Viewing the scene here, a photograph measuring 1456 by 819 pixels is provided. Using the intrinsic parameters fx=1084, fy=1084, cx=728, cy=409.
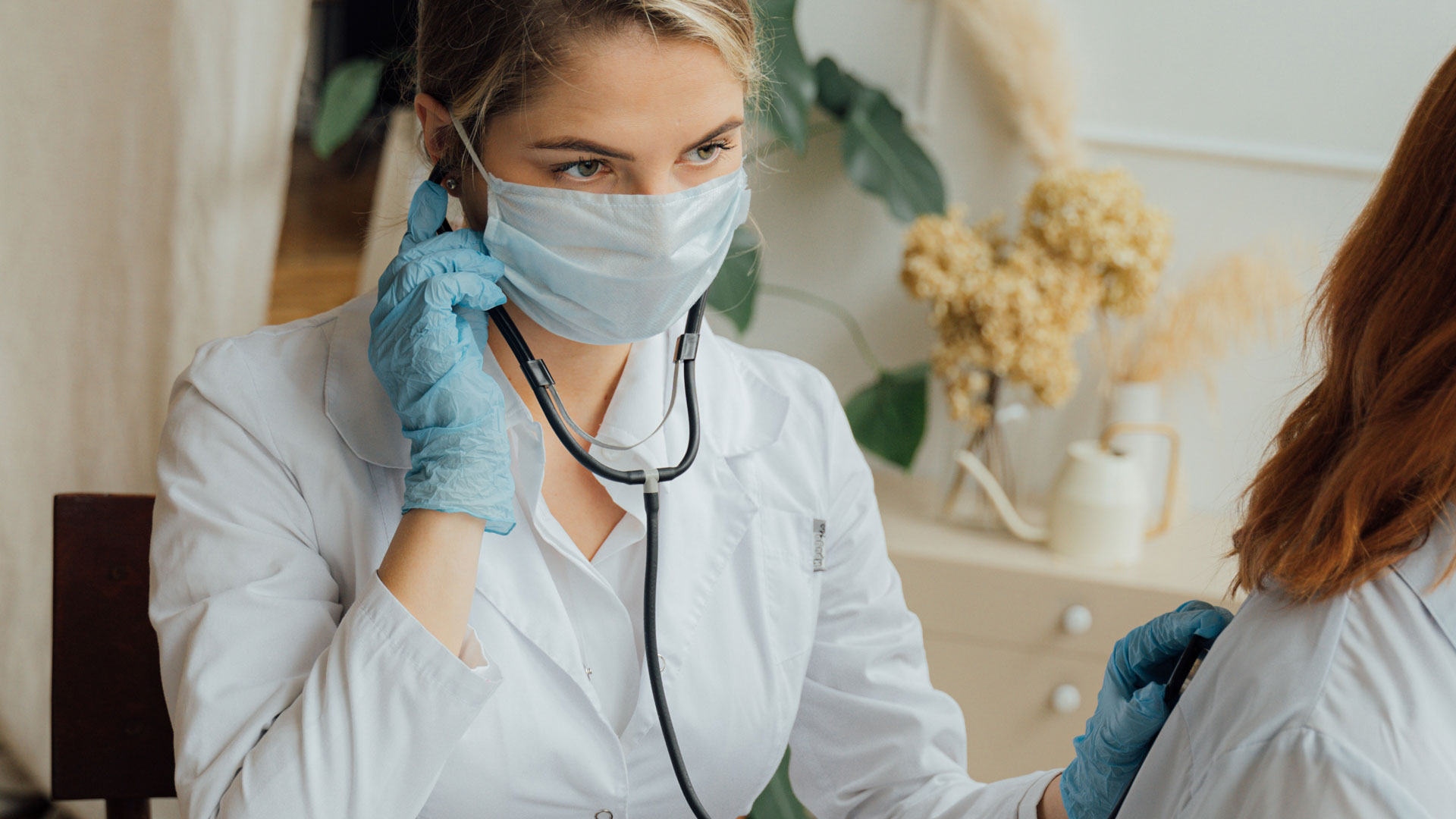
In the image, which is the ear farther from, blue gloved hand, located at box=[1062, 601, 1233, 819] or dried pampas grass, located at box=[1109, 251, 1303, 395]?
dried pampas grass, located at box=[1109, 251, 1303, 395]

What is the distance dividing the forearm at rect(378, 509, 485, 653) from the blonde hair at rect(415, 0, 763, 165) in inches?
13.4

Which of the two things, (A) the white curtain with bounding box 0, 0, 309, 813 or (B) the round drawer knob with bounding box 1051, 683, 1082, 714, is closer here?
(A) the white curtain with bounding box 0, 0, 309, 813

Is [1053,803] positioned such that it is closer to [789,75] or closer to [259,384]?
[259,384]

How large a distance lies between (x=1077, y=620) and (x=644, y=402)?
3.26ft

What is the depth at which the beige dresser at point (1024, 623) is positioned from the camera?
1.77 meters

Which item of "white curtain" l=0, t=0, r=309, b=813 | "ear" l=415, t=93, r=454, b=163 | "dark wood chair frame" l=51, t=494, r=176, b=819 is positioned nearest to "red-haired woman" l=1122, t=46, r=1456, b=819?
"ear" l=415, t=93, r=454, b=163

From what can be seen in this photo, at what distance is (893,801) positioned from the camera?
113 cm

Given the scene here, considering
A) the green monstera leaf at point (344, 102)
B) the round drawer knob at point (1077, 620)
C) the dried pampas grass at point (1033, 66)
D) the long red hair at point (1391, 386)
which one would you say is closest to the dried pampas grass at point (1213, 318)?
the dried pampas grass at point (1033, 66)

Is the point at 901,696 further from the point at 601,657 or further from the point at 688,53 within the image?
the point at 688,53

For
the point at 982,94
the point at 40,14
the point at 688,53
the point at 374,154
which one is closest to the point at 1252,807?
the point at 688,53

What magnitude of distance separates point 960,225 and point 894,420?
A: 14.0 inches

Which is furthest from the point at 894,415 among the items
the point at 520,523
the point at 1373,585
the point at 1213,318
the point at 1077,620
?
the point at 1373,585

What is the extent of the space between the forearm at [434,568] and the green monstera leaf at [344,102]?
3.94 feet

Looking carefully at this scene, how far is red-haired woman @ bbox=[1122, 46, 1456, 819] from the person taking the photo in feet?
1.94
